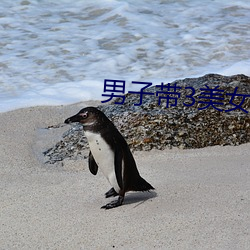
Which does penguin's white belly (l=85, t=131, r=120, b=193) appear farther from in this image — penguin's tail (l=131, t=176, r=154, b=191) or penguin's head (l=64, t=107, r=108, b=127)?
penguin's tail (l=131, t=176, r=154, b=191)

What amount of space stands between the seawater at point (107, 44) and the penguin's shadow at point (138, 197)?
265 cm

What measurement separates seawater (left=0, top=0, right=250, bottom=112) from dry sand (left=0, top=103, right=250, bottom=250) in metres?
1.95

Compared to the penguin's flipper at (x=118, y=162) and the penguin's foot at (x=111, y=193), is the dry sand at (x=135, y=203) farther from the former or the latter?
the penguin's flipper at (x=118, y=162)

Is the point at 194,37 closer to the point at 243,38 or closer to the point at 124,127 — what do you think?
the point at 243,38

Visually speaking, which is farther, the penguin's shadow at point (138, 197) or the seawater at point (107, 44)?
the seawater at point (107, 44)

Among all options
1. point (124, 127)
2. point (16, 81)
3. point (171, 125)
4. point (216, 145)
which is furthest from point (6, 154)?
point (16, 81)

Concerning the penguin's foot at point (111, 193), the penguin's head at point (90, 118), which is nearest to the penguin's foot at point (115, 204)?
the penguin's foot at point (111, 193)

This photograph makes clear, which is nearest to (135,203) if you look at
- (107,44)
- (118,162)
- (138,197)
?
(138,197)

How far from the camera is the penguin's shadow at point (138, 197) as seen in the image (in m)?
3.84

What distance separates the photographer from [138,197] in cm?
394

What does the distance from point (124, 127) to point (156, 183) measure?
3.32ft

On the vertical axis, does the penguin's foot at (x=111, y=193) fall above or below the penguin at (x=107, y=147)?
below

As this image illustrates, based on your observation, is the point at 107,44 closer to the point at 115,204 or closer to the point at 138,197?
the point at 138,197

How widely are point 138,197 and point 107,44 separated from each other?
5.16 m
